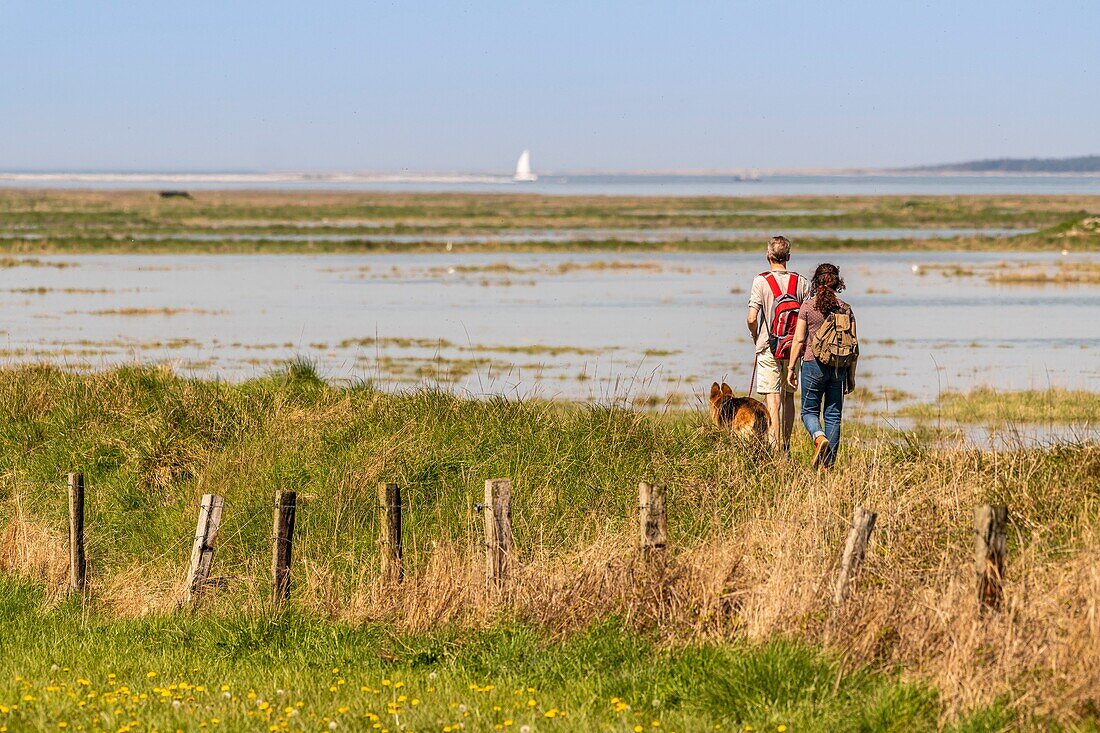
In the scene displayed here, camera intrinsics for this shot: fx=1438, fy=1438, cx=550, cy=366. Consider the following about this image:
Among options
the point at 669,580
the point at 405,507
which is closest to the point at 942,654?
the point at 669,580

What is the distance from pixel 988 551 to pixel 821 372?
460 cm

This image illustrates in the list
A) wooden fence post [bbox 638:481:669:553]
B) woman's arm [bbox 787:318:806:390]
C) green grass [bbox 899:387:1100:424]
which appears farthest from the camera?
green grass [bbox 899:387:1100:424]

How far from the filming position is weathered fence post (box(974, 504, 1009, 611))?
25.1ft

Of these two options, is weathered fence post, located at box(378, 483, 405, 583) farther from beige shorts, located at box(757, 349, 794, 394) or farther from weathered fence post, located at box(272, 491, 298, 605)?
beige shorts, located at box(757, 349, 794, 394)

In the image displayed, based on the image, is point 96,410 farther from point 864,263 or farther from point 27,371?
point 864,263

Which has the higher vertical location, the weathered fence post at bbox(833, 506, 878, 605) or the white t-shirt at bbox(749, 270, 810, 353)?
the white t-shirt at bbox(749, 270, 810, 353)

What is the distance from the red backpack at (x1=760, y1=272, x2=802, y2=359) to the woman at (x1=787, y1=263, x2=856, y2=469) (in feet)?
0.84

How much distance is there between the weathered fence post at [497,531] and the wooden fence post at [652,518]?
0.89m

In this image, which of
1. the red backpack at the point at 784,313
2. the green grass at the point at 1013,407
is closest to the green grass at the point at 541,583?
the red backpack at the point at 784,313

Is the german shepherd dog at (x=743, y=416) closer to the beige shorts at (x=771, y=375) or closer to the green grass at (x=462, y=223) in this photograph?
the beige shorts at (x=771, y=375)

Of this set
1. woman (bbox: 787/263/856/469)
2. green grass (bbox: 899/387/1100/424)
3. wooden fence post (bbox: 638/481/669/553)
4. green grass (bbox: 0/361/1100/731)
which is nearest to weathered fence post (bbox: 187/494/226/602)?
green grass (bbox: 0/361/1100/731)

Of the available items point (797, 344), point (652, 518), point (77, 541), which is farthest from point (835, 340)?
point (77, 541)

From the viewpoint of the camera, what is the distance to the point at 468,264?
5362cm

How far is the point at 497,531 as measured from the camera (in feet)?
31.0
